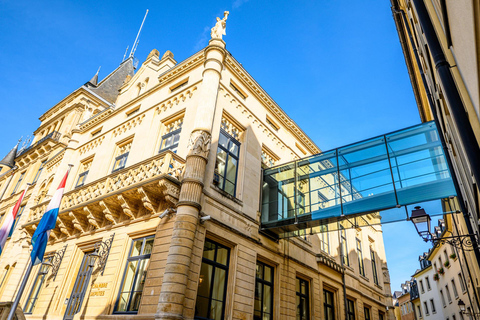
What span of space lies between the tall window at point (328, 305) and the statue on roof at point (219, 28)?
13.6 metres

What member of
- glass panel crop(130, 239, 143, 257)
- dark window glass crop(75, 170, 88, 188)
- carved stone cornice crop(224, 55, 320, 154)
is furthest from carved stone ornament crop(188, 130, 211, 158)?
dark window glass crop(75, 170, 88, 188)

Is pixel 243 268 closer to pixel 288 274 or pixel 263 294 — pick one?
pixel 263 294

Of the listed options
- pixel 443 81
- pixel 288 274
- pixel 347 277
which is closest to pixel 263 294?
pixel 288 274

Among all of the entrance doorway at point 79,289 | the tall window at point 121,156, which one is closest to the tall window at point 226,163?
the tall window at point 121,156

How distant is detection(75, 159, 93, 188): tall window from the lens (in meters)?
16.3

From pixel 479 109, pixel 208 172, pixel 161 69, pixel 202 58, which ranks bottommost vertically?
pixel 479 109

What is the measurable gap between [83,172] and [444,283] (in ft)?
111

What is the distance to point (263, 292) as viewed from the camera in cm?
1189

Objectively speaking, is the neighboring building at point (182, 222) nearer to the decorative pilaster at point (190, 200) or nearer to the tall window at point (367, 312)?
the decorative pilaster at point (190, 200)

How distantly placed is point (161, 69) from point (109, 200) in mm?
8540

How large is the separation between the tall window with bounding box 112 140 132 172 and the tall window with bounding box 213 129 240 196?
4864mm

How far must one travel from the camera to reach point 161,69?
55.0 ft

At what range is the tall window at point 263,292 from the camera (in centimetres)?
1139

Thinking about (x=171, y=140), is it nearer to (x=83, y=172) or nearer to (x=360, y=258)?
(x=83, y=172)
